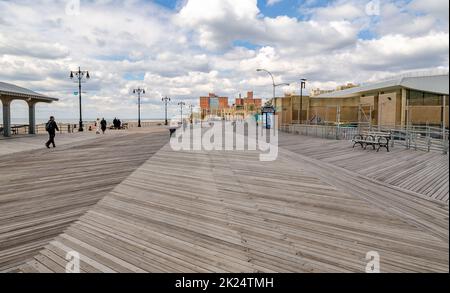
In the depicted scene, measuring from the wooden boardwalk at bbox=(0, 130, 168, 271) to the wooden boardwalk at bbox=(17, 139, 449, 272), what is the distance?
318mm

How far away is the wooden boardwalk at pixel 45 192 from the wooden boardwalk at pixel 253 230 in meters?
0.32

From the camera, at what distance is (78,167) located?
405 inches

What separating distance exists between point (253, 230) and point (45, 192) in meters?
5.43

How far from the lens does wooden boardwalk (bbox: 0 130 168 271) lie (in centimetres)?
421

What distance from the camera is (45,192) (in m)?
6.92
